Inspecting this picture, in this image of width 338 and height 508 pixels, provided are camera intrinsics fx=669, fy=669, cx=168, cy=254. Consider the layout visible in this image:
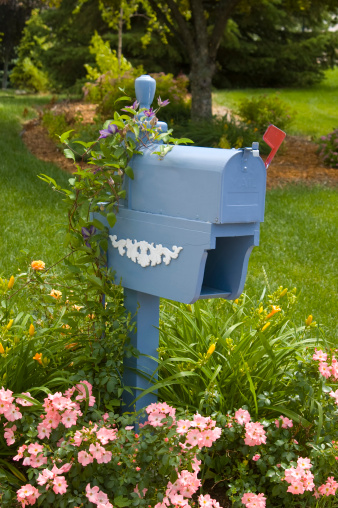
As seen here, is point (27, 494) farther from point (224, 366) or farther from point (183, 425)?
point (224, 366)

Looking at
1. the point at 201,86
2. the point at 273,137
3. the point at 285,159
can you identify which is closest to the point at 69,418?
the point at 273,137

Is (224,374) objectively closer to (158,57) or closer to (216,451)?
(216,451)

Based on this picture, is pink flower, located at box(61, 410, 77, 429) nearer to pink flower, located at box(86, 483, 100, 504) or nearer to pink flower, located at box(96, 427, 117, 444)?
pink flower, located at box(96, 427, 117, 444)

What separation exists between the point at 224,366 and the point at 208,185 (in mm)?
807

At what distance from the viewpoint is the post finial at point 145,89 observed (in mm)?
2527

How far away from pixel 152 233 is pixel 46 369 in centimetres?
73

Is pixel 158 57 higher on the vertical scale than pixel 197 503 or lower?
higher

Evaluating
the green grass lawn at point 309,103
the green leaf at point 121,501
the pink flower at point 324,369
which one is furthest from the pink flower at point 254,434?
the green grass lawn at point 309,103

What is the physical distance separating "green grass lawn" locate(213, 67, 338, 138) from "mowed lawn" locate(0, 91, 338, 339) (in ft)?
20.7

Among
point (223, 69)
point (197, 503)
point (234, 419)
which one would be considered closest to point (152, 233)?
point (234, 419)

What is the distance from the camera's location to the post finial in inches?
99.5

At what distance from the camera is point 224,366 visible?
2.62 metres

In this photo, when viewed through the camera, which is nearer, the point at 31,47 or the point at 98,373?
the point at 98,373

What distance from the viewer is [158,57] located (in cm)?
2050
